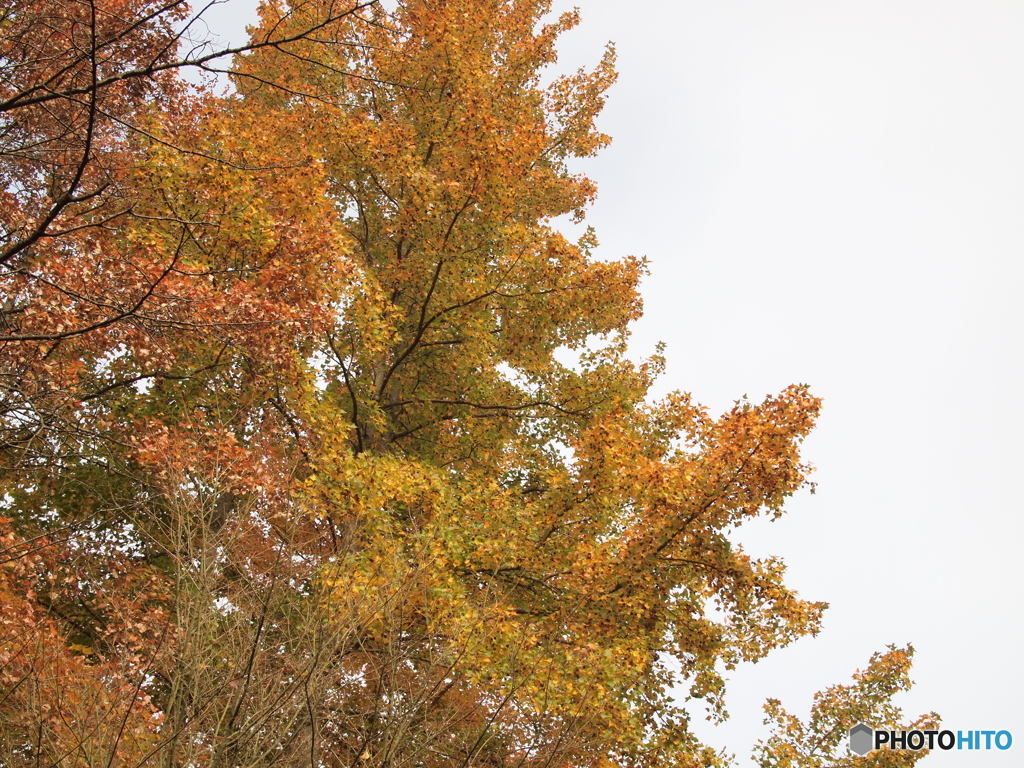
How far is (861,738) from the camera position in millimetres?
9617

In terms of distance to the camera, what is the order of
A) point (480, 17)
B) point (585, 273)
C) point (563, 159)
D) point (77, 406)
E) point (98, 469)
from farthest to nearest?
1. point (563, 159)
2. point (480, 17)
3. point (585, 273)
4. point (98, 469)
5. point (77, 406)

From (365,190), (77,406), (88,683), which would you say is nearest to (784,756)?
(88,683)

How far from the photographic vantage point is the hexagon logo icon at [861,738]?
9539mm

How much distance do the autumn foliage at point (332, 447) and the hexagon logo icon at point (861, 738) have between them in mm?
173

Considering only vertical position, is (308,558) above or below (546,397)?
below

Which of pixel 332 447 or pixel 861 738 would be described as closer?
pixel 332 447

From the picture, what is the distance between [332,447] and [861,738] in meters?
7.13

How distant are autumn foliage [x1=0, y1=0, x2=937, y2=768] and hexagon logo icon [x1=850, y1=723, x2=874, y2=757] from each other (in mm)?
173

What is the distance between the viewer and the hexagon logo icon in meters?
9.54

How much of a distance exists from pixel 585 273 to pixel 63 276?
210 inches

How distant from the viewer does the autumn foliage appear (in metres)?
4.43

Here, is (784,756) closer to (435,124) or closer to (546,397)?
(546,397)

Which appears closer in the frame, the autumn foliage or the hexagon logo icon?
the autumn foliage

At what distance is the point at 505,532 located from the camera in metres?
6.89
